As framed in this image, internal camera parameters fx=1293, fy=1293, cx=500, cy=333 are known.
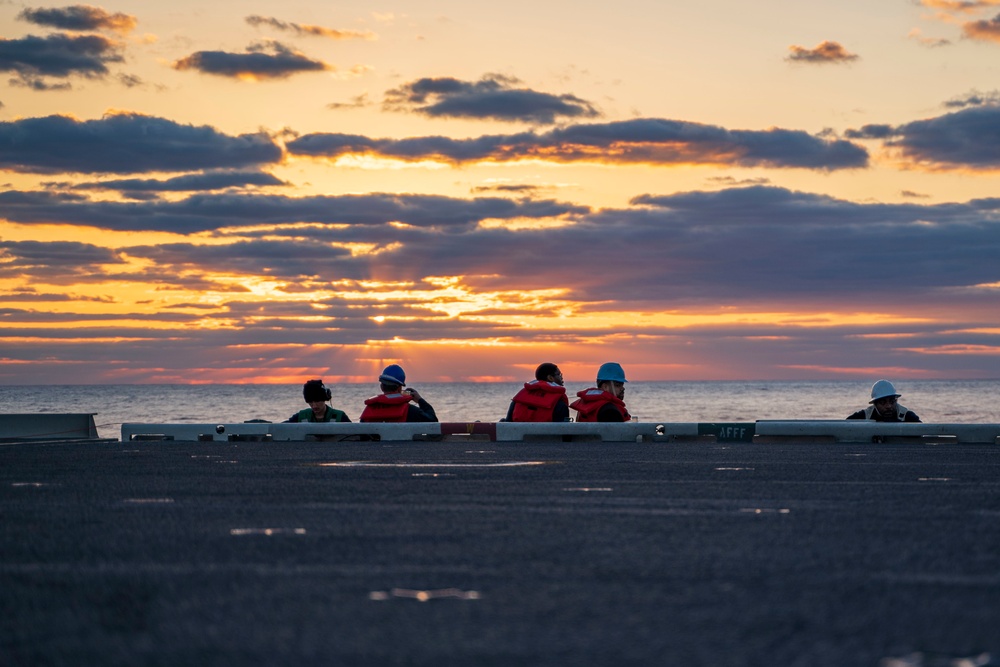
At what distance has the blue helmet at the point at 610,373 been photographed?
69.1 feet

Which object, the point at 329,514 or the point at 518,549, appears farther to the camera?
the point at 329,514

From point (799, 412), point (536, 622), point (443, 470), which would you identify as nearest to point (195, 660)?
point (536, 622)

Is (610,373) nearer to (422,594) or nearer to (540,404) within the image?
(540,404)

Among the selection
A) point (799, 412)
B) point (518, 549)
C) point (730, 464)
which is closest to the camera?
point (518, 549)

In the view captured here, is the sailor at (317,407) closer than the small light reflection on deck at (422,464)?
No

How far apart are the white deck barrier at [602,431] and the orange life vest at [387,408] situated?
0.49m

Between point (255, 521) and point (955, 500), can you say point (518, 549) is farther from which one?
point (955, 500)

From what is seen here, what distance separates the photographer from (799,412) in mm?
114312

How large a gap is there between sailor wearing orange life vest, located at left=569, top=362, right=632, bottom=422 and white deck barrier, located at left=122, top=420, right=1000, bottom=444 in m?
0.70

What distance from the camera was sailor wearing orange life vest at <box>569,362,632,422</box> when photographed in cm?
2042

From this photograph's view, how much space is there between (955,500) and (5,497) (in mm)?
6923

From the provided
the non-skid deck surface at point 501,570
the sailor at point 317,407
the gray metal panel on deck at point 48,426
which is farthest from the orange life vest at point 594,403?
the non-skid deck surface at point 501,570

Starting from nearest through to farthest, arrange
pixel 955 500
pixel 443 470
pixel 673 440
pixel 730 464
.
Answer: pixel 955 500 → pixel 443 470 → pixel 730 464 → pixel 673 440

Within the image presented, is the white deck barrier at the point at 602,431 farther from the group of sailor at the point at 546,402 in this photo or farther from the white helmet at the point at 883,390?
the white helmet at the point at 883,390
